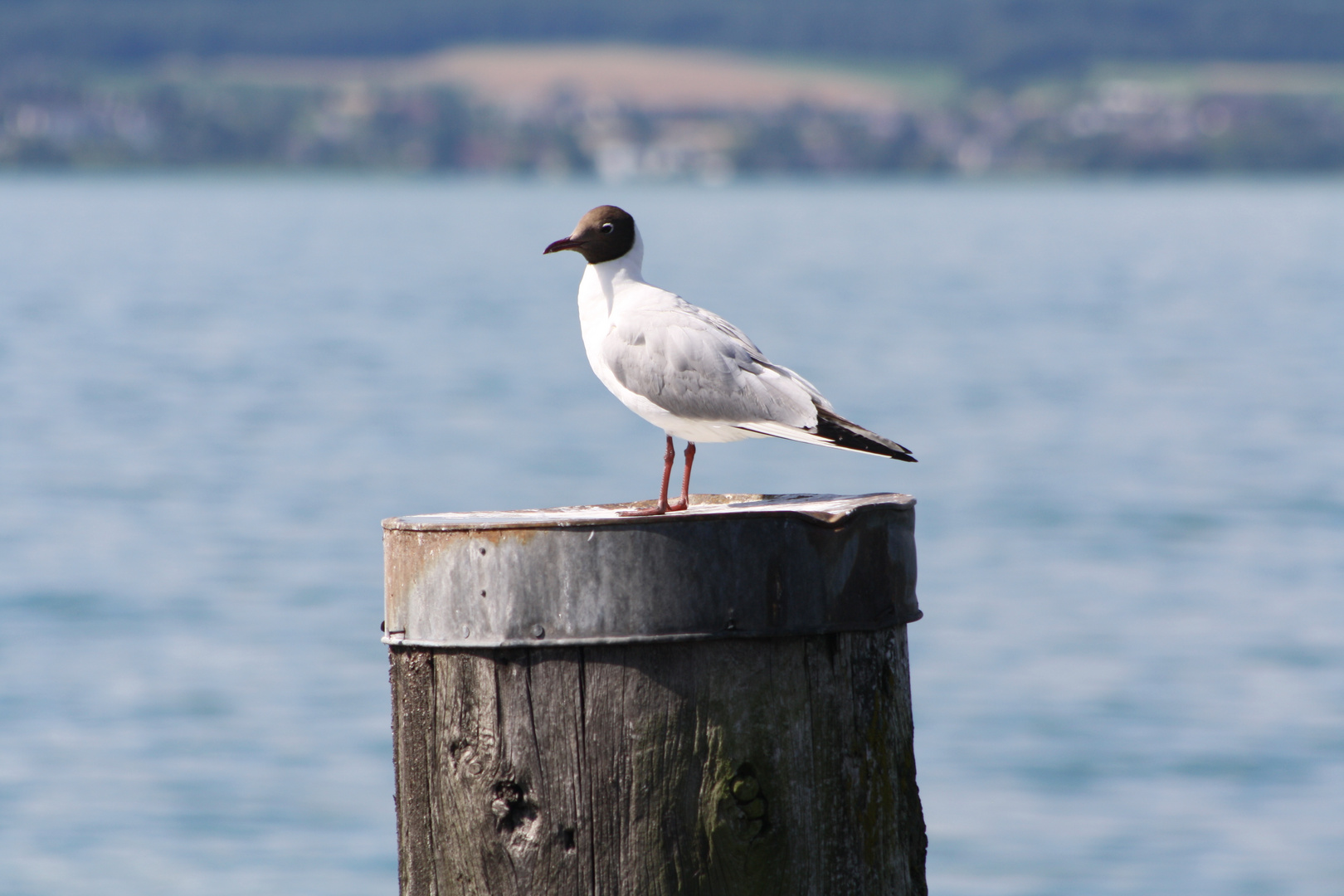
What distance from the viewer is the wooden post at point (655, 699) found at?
370cm

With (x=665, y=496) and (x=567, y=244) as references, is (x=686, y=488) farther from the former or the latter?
(x=567, y=244)

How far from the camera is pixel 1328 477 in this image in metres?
27.7

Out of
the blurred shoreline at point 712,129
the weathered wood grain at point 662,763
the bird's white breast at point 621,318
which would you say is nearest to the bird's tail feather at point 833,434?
the bird's white breast at point 621,318

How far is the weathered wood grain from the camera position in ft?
12.2

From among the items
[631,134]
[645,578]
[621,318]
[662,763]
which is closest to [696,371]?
[621,318]

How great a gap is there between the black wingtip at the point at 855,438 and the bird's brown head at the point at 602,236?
0.83 meters

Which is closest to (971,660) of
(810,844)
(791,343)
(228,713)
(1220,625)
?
(1220,625)

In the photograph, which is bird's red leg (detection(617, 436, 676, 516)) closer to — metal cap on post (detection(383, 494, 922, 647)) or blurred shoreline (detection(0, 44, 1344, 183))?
metal cap on post (detection(383, 494, 922, 647))

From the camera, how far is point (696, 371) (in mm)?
4906

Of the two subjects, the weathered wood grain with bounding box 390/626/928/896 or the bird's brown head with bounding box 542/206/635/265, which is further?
the bird's brown head with bounding box 542/206/635/265

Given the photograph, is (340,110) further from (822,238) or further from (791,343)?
(791,343)

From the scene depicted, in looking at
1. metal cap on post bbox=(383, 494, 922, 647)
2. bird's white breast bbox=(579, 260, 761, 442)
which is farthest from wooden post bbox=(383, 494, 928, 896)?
bird's white breast bbox=(579, 260, 761, 442)

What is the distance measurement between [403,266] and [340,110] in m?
99.3

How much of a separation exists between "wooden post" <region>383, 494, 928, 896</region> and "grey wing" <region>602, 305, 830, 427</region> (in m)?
0.94
